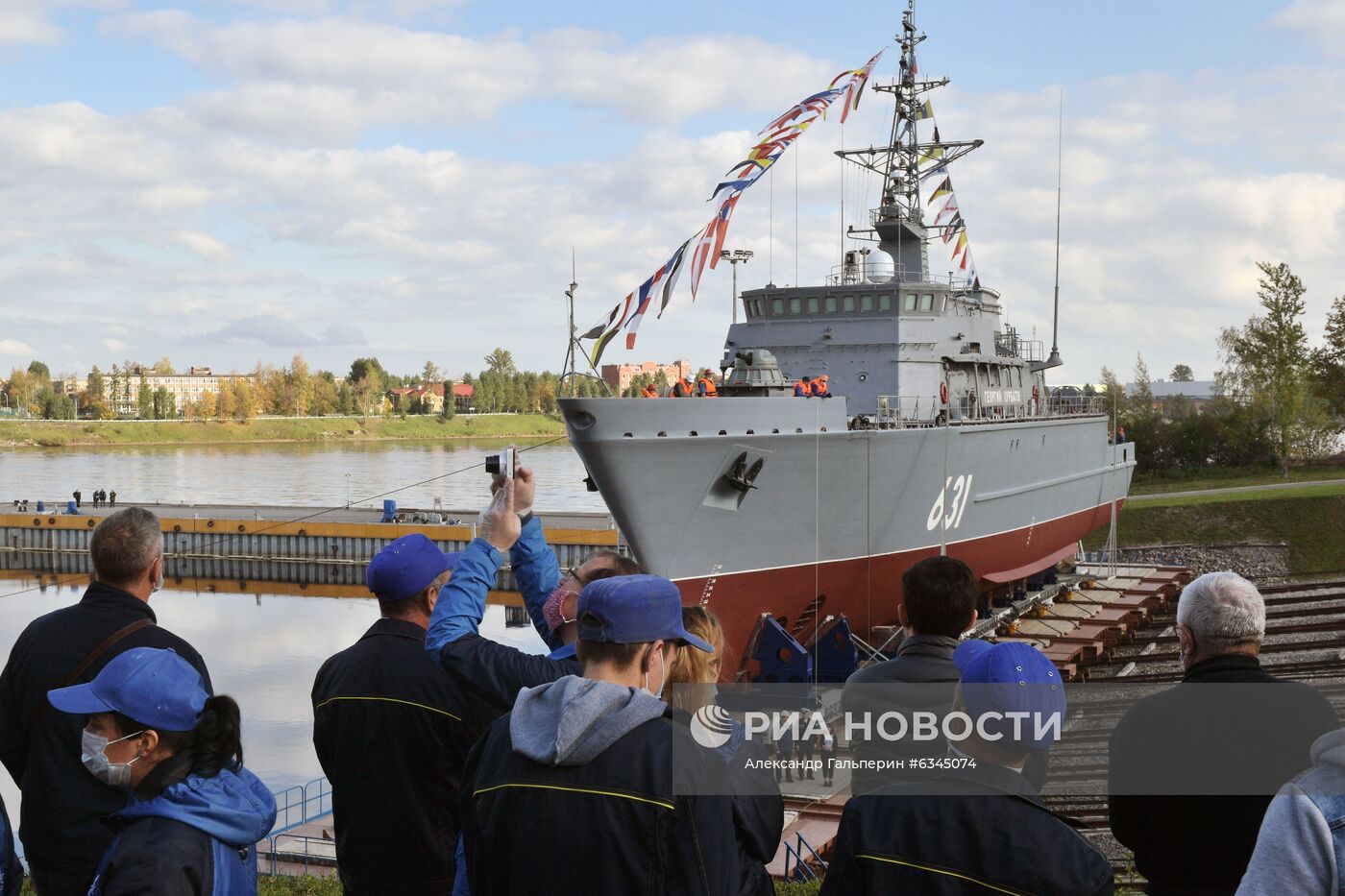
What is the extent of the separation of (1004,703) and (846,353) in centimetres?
1709

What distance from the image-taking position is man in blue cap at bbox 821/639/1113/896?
226cm

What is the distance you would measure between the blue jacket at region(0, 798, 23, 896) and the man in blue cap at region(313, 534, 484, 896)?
34.5 inches

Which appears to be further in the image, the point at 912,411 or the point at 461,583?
the point at 912,411

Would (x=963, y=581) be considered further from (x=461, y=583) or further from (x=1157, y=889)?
(x=461, y=583)

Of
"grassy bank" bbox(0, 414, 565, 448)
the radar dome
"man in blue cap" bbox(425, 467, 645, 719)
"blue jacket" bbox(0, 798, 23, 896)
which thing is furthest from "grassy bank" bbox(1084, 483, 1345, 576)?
"grassy bank" bbox(0, 414, 565, 448)

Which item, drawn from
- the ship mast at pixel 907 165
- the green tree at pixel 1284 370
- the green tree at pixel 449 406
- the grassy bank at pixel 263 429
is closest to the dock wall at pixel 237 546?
the ship mast at pixel 907 165

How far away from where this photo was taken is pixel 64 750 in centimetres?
360

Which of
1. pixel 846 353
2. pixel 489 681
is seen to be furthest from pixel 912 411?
pixel 489 681

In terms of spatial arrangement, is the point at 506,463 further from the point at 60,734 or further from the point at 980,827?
the point at 980,827

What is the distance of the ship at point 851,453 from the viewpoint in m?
13.7

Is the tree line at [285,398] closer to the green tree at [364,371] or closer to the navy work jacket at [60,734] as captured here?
the green tree at [364,371]

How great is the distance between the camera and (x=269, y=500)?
45.8 meters

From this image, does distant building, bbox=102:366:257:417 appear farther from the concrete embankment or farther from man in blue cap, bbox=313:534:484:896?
man in blue cap, bbox=313:534:484:896

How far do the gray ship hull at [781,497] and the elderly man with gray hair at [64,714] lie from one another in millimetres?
9654
